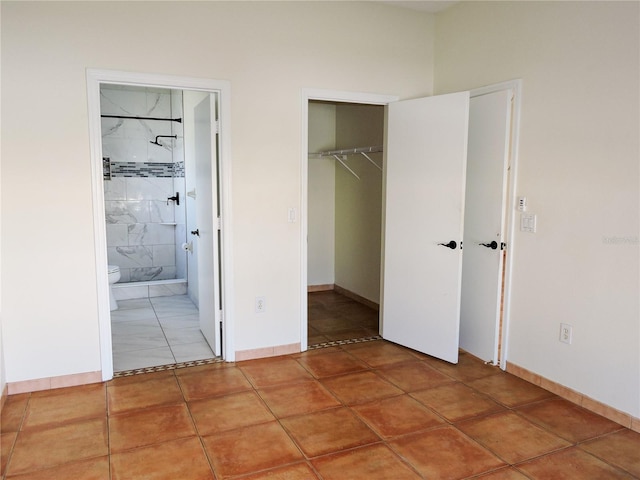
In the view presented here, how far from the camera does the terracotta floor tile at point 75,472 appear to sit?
2.19 metres

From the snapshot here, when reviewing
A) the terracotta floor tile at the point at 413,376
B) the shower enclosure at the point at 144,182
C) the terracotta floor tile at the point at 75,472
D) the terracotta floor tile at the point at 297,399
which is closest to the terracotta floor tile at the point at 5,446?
the terracotta floor tile at the point at 75,472

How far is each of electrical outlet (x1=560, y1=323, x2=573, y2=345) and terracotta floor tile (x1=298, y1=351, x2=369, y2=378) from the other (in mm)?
1303

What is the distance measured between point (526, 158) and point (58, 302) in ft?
10.3

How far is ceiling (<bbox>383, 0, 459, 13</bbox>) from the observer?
12.0 ft

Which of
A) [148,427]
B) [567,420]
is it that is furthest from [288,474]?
[567,420]

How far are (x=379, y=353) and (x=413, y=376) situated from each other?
47cm

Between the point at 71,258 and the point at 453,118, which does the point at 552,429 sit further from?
the point at 71,258

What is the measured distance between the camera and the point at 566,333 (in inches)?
116

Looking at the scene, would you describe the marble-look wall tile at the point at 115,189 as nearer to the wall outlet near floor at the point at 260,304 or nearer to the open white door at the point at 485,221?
the wall outlet near floor at the point at 260,304

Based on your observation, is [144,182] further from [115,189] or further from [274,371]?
[274,371]

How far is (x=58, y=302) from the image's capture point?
306 cm

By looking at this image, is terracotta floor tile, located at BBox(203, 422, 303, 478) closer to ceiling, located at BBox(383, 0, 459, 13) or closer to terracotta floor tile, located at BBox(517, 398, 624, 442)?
terracotta floor tile, located at BBox(517, 398, 624, 442)

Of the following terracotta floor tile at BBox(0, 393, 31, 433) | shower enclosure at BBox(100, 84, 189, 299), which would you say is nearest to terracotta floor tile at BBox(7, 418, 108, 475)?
terracotta floor tile at BBox(0, 393, 31, 433)

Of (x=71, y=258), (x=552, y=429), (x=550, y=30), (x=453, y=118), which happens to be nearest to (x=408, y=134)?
(x=453, y=118)
